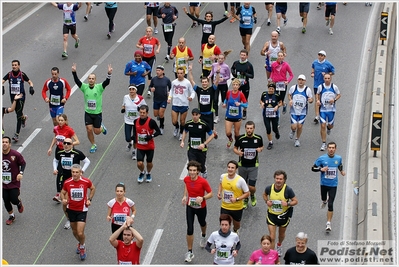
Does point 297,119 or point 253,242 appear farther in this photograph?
point 297,119

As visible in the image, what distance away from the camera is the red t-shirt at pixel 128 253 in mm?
13484

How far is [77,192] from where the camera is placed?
14.8m

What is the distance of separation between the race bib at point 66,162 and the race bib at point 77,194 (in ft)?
3.69

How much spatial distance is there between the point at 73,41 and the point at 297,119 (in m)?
8.99

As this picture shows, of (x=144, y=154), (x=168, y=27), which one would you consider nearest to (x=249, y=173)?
(x=144, y=154)

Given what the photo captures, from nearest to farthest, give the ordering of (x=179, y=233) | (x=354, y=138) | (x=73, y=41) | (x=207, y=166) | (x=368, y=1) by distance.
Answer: (x=179, y=233), (x=207, y=166), (x=354, y=138), (x=73, y=41), (x=368, y=1)

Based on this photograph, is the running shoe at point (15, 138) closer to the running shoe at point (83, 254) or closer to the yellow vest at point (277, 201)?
the running shoe at point (83, 254)

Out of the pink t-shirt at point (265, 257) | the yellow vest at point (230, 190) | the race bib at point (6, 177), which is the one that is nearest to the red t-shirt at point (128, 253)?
the pink t-shirt at point (265, 257)

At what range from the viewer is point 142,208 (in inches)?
661

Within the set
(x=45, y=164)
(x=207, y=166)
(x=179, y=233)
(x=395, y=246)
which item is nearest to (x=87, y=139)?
(x=45, y=164)

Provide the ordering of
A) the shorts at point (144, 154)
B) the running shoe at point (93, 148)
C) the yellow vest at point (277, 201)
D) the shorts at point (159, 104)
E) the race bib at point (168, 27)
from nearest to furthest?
the yellow vest at point (277, 201) < the shorts at point (144, 154) < the running shoe at point (93, 148) < the shorts at point (159, 104) < the race bib at point (168, 27)

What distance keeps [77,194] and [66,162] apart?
3.97ft

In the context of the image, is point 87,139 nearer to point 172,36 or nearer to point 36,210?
point 36,210

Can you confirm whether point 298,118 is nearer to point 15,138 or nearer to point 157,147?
point 157,147
